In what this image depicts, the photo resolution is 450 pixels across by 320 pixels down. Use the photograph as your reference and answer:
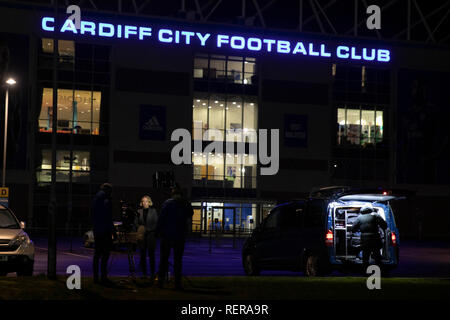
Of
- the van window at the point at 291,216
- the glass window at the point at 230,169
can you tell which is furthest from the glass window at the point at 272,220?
the glass window at the point at 230,169

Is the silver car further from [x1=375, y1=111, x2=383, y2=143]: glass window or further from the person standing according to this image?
[x1=375, y1=111, x2=383, y2=143]: glass window

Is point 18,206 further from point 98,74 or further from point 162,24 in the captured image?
point 162,24

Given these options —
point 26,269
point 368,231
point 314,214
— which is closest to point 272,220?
point 314,214

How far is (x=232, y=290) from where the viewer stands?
13047mm

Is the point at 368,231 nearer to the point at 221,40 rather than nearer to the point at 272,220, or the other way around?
the point at 272,220

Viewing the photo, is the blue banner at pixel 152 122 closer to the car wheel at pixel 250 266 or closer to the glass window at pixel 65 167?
the glass window at pixel 65 167

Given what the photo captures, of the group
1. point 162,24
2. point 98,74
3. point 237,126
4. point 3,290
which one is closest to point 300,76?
point 237,126

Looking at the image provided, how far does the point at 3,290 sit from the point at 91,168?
3909 centimetres

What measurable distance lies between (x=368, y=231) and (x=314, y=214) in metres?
1.40

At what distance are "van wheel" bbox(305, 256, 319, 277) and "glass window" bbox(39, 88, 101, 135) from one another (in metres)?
35.5

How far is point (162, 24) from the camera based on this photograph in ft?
173

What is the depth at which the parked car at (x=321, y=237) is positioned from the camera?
17156 mm

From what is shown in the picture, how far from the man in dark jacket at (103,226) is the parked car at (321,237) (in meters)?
5.38

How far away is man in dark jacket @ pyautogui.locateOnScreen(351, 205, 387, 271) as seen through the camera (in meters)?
16.9
